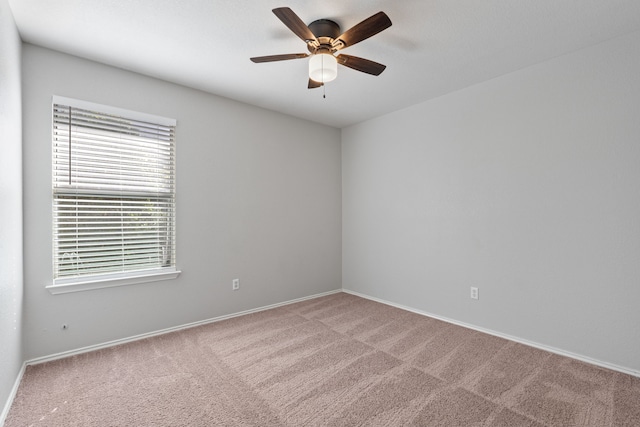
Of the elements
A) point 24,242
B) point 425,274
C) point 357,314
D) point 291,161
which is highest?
point 291,161

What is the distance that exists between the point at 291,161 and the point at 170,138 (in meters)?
1.51

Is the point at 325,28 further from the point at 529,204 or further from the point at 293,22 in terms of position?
the point at 529,204

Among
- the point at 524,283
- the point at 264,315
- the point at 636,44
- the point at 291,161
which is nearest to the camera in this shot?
the point at 636,44

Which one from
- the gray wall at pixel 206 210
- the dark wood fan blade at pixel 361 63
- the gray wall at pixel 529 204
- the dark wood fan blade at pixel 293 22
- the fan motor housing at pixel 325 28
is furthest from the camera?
the gray wall at pixel 206 210

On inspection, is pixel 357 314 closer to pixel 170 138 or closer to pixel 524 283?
pixel 524 283

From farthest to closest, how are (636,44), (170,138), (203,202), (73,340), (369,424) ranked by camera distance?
(203,202) → (170,138) → (73,340) → (636,44) → (369,424)

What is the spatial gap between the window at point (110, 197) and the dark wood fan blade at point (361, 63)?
1.87 m

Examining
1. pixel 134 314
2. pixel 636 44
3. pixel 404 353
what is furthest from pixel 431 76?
pixel 134 314

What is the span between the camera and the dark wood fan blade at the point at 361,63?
2168mm

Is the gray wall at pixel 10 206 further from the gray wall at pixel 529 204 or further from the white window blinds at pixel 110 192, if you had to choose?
the gray wall at pixel 529 204

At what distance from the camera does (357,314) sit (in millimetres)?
3551

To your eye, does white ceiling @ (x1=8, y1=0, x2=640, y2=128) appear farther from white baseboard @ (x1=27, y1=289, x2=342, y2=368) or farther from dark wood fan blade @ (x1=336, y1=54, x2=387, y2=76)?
white baseboard @ (x1=27, y1=289, x2=342, y2=368)

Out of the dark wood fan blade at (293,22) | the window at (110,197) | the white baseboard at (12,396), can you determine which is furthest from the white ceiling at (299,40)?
the white baseboard at (12,396)

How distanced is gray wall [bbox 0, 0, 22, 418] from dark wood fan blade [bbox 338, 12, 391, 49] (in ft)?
6.74
